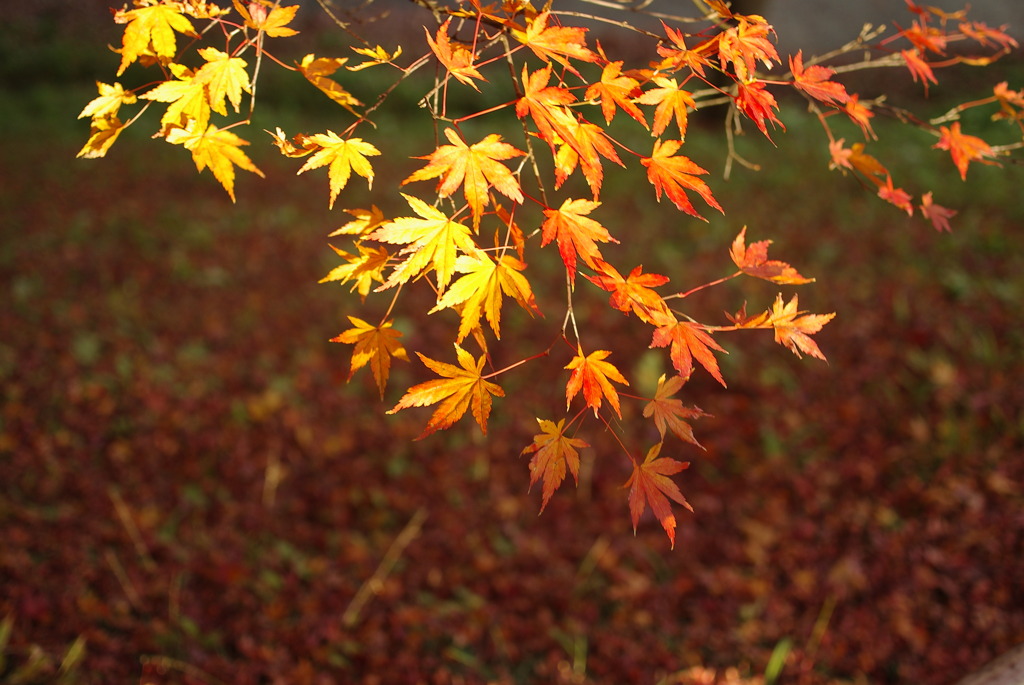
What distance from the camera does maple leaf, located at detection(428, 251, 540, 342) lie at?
1247mm

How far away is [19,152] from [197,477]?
21.9 ft

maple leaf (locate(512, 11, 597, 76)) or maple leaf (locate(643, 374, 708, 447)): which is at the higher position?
maple leaf (locate(512, 11, 597, 76))

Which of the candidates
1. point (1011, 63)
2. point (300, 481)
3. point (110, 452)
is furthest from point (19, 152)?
point (1011, 63)

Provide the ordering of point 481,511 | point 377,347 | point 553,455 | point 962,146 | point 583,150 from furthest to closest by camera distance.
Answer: point 481,511 < point 962,146 < point 377,347 < point 553,455 < point 583,150

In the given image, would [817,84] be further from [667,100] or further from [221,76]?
[221,76]

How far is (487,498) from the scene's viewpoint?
393 cm

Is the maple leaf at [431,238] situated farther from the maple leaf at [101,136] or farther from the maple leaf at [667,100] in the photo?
the maple leaf at [101,136]

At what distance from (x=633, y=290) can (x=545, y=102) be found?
1.35 feet

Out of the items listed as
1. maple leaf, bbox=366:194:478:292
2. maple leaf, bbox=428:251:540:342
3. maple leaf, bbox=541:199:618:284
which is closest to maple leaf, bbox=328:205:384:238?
maple leaf, bbox=366:194:478:292

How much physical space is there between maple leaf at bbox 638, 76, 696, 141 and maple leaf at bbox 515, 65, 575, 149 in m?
0.18

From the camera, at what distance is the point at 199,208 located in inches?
277

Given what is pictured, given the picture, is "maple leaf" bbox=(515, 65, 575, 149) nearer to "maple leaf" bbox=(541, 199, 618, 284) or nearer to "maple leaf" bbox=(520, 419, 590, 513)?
"maple leaf" bbox=(541, 199, 618, 284)

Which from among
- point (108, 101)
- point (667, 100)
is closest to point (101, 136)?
point (108, 101)

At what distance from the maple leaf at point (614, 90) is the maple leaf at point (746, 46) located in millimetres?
189
